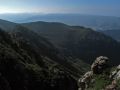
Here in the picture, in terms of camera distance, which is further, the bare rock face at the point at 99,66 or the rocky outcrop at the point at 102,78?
the bare rock face at the point at 99,66

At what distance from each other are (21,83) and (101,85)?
3662 centimetres

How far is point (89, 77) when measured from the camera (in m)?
27.2

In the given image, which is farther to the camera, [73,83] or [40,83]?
[73,83]

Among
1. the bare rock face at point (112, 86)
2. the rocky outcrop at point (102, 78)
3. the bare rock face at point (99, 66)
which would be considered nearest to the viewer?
the bare rock face at point (112, 86)

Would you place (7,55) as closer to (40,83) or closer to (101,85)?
(40,83)

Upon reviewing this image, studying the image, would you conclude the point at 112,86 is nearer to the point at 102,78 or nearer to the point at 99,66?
the point at 102,78

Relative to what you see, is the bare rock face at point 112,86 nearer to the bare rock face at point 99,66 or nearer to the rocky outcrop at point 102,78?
the rocky outcrop at point 102,78

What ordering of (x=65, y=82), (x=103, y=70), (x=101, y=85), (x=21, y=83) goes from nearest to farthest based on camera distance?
(x=101, y=85)
(x=103, y=70)
(x=21, y=83)
(x=65, y=82)

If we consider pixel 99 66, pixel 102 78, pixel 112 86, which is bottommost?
pixel 102 78

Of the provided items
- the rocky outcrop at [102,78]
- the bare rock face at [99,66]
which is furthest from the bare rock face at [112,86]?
the bare rock face at [99,66]

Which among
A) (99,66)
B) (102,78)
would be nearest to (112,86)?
(102,78)

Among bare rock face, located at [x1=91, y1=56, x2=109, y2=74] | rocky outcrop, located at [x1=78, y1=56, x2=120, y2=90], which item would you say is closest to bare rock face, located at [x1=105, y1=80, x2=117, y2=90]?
rocky outcrop, located at [x1=78, y1=56, x2=120, y2=90]

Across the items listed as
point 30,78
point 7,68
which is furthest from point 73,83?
point 7,68

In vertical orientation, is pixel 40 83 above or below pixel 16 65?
below
